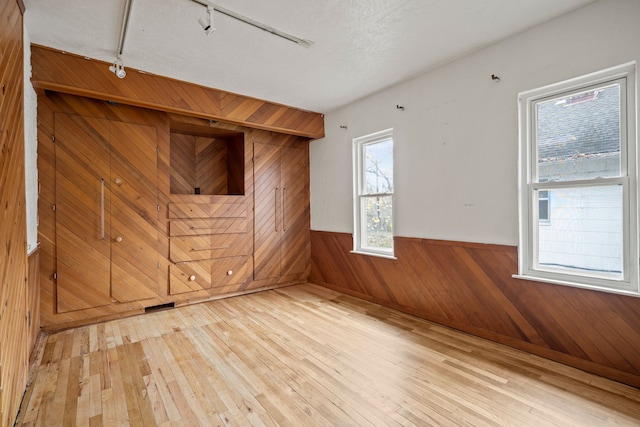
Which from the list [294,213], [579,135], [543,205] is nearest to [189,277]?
[294,213]

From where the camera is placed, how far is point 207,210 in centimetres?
431

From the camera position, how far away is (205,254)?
429 centimetres

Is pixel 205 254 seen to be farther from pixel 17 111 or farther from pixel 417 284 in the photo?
pixel 417 284

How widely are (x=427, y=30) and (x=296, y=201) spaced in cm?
321

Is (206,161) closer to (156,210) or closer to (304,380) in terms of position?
(156,210)

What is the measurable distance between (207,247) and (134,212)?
3.34ft

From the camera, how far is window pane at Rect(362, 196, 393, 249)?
4109 millimetres

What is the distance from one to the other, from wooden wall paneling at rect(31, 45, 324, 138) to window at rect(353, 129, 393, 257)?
102cm

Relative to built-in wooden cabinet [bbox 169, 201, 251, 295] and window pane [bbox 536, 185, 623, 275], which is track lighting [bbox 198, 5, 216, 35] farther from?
window pane [bbox 536, 185, 623, 275]

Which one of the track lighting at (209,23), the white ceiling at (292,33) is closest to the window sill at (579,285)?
→ the white ceiling at (292,33)

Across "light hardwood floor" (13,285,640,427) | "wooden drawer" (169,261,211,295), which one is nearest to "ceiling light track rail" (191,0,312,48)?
"light hardwood floor" (13,285,640,427)

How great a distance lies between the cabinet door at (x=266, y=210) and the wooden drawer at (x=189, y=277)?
753 millimetres

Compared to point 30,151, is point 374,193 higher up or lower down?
lower down

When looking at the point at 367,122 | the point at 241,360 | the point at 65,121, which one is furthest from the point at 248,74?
the point at 241,360
